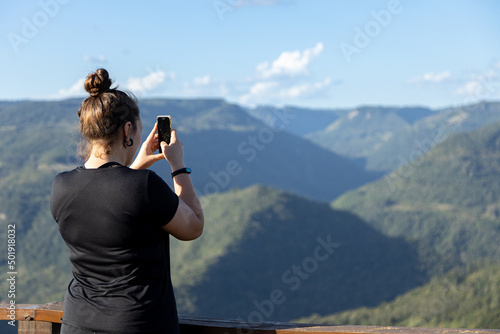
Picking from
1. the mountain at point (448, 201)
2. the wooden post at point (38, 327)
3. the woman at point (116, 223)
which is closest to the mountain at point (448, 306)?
the mountain at point (448, 201)

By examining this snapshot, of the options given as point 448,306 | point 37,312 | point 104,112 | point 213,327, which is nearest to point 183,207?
point 104,112

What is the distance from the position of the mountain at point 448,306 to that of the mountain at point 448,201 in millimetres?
35272

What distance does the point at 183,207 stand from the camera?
8.25 ft

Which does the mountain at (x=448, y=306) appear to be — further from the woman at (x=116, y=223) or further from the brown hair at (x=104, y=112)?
the brown hair at (x=104, y=112)

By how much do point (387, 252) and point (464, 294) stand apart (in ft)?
135

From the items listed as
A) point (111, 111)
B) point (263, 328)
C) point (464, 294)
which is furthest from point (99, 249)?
point (464, 294)

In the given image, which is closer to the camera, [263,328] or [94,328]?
[94,328]

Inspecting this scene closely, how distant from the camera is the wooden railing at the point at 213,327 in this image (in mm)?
2658

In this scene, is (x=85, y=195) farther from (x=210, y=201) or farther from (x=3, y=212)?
(x=210, y=201)

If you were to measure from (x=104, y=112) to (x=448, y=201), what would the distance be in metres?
153

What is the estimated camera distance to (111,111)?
2539mm

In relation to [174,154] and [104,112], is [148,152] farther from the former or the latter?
[104,112]

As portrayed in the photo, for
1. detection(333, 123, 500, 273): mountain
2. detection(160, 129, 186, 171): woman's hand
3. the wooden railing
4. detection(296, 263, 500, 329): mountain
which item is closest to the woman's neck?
detection(160, 129, 186, 171): woman's hand

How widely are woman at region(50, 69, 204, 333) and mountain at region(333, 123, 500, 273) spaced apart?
105984 millimetres
